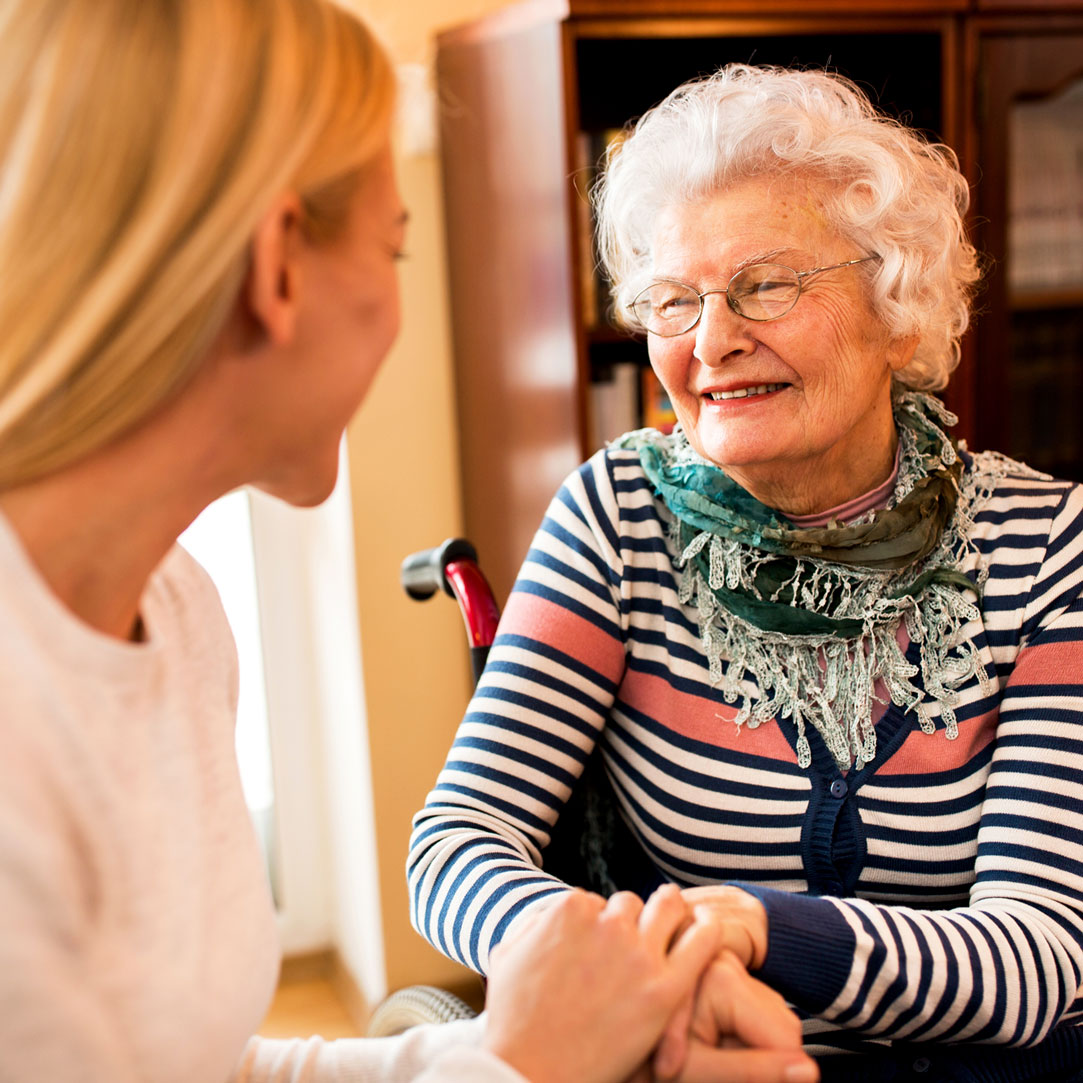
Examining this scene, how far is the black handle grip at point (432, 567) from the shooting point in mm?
1450

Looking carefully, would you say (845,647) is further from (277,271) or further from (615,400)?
(615,400)

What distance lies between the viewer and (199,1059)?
748 mm

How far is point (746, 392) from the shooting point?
52.7 inches

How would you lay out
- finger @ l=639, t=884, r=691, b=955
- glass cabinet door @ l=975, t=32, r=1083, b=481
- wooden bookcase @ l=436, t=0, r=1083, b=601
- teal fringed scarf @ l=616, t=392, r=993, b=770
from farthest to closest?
glass cabinet door @ l=975, t=32, r=1083, b=481, wooden bookcase @ l=436, t=0, r=1083, b=601, teal fringed scarf @ l=616, t=392, r=993, b=770, finger @ l=639, t=884, r=691, b=955

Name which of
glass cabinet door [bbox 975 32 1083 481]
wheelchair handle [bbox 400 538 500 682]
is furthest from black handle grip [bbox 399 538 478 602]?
glass cabinet door [bbox 975 32 1083 481]

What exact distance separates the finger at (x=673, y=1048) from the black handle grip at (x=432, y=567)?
0.65 m

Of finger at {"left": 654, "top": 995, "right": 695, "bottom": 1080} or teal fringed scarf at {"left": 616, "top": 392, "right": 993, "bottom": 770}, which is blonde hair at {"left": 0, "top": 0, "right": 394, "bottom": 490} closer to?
finger at {"left": 654, "top": 995, "right": 695, "bottom": 1080}

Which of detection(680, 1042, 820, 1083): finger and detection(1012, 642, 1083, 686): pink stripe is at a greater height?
detection(1012, 642, 1083, 686): pink stripe

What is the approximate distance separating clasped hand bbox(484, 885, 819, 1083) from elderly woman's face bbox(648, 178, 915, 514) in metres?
0.57

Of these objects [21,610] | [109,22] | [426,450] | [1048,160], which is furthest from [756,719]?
[1048,160]

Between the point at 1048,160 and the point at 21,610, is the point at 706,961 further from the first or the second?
the point at 1048,160

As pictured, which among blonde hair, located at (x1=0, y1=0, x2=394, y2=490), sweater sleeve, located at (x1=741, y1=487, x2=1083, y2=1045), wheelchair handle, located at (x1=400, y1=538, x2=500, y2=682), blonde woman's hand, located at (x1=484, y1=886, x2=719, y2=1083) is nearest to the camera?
blonde hair, located at (x1=0, y1=0, x2=394, y2=490)

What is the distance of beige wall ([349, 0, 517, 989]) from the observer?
231 cm

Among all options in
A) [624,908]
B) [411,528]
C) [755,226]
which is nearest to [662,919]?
[624,908]
